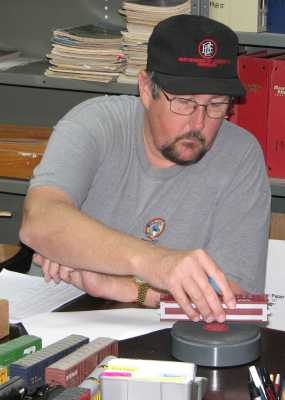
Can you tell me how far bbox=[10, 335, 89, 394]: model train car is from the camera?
4.31 ft

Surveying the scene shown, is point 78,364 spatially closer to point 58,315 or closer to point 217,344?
point 217,344

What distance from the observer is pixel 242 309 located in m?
1.57

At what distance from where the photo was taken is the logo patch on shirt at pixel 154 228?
214 cm

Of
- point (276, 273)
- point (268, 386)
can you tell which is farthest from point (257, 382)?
point (276, 273)

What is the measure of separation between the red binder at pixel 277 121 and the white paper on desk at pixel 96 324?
121 cm

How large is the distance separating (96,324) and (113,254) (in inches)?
5.7

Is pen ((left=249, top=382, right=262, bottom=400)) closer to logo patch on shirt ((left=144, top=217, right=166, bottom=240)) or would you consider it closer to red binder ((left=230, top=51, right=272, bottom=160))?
logo patch on shirt ((left=144, top=217, right=166, bottom=240))

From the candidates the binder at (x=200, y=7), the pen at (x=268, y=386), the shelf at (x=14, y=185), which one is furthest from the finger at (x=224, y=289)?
the shelf at (x=14, y=185)

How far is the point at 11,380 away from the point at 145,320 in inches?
22.5

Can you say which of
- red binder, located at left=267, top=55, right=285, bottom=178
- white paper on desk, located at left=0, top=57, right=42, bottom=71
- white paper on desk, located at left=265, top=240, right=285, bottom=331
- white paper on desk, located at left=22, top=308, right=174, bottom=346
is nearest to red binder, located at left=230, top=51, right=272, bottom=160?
red binder, located at left=267, top=55, right=285, bottom=178

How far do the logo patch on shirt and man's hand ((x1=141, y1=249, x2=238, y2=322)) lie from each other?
0.53 metres

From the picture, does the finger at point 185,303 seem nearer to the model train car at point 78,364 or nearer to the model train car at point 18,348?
the model train car at point 78,364

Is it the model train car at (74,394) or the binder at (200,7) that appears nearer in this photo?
the model train car at (74,394)

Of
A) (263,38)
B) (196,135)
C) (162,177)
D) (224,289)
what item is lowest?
(224,289)
